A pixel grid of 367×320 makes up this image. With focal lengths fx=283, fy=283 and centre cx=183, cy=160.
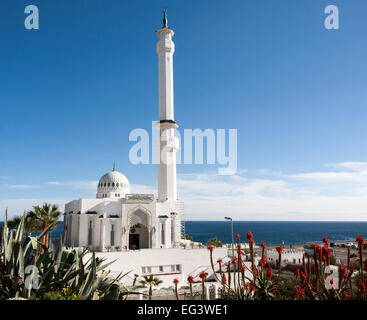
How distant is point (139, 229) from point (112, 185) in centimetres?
588

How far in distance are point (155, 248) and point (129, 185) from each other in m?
9.15

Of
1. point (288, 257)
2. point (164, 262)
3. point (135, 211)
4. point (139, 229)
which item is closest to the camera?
point (164, 262)

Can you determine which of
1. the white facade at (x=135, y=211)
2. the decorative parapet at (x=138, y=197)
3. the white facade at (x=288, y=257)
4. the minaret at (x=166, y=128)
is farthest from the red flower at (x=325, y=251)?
the white facade at (x=288, y=257)

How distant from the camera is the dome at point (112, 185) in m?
32.2

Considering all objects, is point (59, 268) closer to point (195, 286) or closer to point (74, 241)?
point (195, 286)

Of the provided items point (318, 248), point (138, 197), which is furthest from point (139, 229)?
point (318, 248)

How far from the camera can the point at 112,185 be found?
32.3 m

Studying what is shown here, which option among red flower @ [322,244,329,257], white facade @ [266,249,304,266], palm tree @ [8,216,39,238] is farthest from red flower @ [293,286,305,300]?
white facade @ [266,249,304,266]

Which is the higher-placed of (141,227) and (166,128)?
(166,128)

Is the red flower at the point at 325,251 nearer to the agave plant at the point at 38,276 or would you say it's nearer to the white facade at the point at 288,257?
the agave plant at the point at 38,276

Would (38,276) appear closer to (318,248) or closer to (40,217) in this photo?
(318,248)

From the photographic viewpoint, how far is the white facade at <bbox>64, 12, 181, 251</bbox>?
28.2 metres

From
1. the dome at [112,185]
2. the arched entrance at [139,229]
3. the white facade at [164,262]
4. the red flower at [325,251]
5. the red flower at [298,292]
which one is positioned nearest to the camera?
the red flower at [325,251]

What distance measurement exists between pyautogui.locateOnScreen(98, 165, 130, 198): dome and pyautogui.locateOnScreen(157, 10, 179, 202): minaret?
4251 mm
